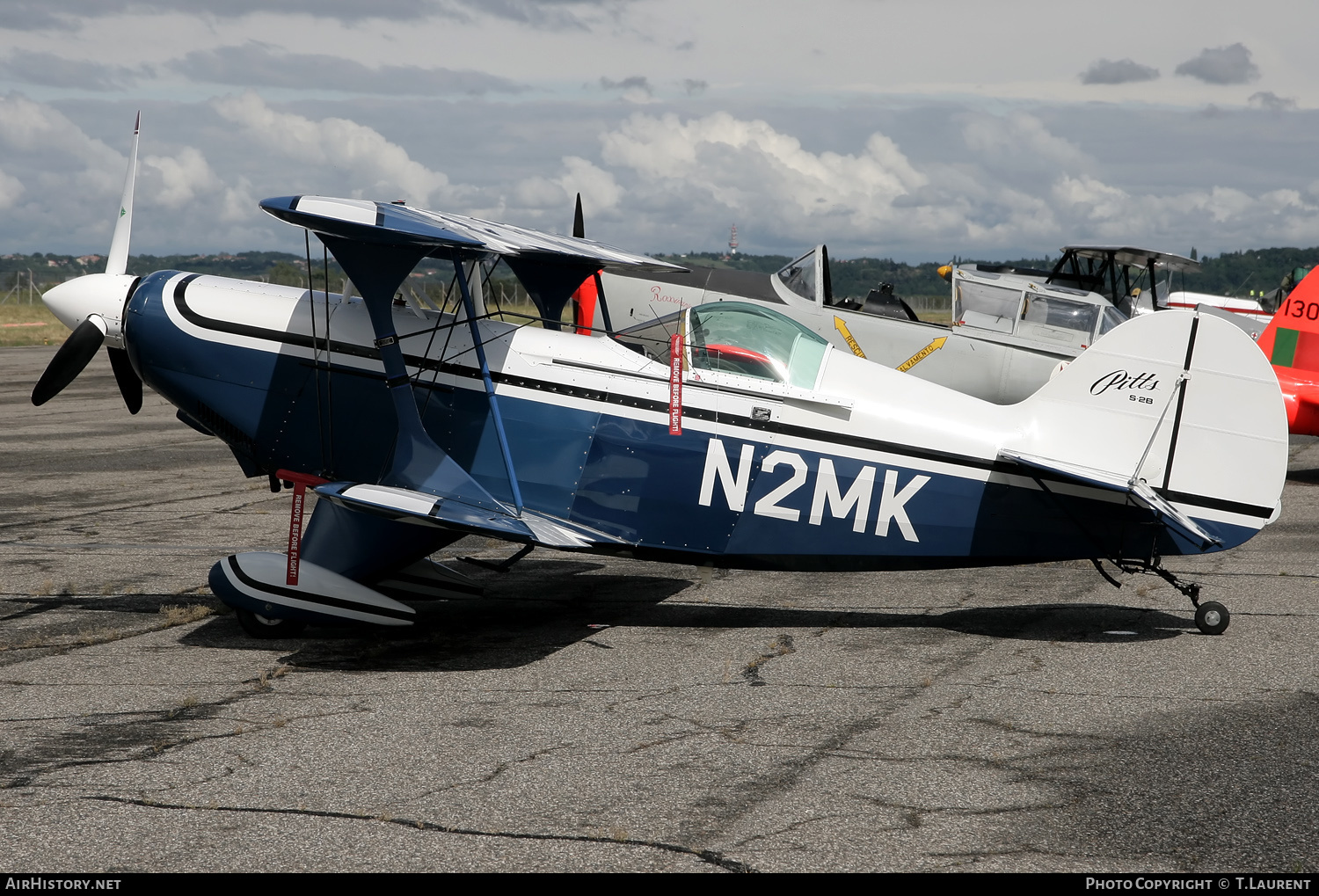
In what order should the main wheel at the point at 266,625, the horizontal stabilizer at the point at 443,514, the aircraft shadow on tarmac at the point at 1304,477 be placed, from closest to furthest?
the horizontal stabilizer at the point at 443,514, the main wheel at the point at 266,625, the aircraft shadow on tarmac at the point at 1304,477

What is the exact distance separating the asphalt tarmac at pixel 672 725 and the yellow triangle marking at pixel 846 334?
12.1ft

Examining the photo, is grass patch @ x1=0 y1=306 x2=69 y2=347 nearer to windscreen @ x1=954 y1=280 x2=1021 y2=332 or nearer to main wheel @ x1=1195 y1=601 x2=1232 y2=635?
windscreen @ x1=954 y1=280 x2=1021 y2=332

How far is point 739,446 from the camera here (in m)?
7.20

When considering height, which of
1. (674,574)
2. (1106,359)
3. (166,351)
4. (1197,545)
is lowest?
(674,574)

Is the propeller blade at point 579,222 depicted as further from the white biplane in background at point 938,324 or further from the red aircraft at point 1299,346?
the red aircraft at point 1299,346

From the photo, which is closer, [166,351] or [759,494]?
[759,494]

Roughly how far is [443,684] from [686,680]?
1.34 m

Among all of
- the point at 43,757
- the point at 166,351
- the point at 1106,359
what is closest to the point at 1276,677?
the point at 1106,359

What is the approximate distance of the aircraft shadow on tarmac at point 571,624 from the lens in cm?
695

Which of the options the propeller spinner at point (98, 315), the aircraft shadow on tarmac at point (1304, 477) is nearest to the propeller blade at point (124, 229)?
the propeller spinner at point (98, 315)

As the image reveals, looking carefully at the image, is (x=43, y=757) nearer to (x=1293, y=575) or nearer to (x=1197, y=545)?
(x=1197, y=545)

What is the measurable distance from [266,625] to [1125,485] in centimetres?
537

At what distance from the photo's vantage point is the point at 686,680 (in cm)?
634

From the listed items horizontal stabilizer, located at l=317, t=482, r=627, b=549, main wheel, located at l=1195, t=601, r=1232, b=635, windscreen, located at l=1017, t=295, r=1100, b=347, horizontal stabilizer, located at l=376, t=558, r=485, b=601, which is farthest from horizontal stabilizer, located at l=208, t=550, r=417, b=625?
windscreen, located at l=1017, t=295, r=1100, b=347
